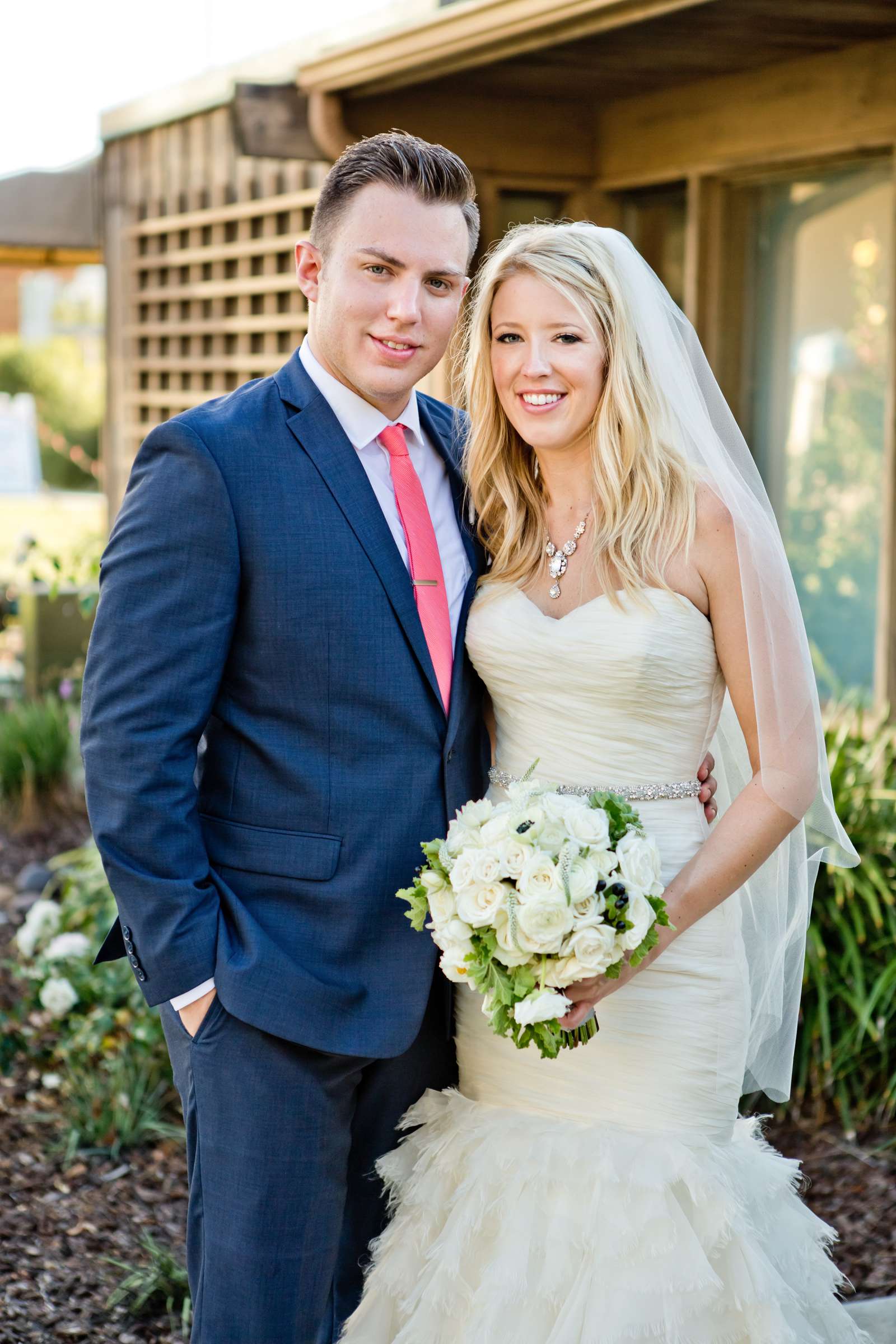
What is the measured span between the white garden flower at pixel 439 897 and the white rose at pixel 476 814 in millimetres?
98

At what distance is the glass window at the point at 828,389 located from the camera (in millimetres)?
6141

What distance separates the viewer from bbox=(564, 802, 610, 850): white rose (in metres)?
2.27

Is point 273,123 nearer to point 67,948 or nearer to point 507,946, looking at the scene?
point 67,948

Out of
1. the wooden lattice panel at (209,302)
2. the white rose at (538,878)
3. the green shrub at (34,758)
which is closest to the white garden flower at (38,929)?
the green shrub at (34,758)

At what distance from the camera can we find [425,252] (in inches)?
105

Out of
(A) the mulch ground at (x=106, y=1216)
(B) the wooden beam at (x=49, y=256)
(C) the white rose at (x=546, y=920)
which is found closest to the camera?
(C) the white rose at (x=546, y=920)

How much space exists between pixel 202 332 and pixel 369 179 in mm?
5947

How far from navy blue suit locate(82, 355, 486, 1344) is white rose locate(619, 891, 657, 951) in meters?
0.48

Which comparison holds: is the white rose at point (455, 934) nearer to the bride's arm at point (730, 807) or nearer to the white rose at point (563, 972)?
the white rose at point (563, 972)

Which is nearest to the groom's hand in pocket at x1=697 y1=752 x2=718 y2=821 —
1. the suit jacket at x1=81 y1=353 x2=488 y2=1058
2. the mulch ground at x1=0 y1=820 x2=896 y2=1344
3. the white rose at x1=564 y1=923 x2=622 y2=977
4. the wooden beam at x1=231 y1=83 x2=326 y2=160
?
the suit jacket at x1=81 y1=353 x2=488 y2=1058

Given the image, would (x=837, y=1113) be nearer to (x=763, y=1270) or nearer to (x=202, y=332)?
(x=763, y=1270)

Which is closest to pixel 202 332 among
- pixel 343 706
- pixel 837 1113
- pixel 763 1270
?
pixel 837 1113

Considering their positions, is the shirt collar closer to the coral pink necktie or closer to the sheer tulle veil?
the coral pink necktie

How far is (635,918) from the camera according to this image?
2240mm
